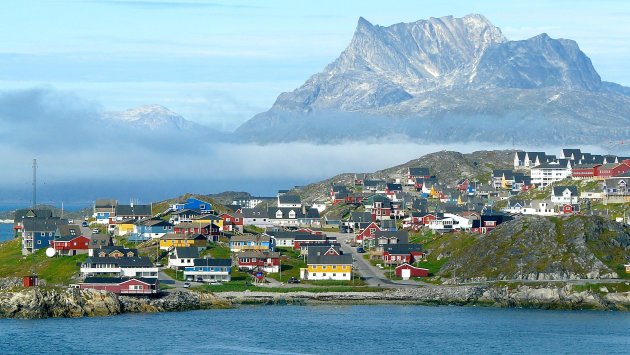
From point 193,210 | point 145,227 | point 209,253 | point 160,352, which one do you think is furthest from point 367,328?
point 193,210

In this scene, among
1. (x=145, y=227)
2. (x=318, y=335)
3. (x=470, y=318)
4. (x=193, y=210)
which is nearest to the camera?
(x=318, y=335)

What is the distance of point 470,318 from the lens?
121312mm

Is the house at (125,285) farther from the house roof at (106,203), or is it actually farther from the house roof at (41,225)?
the house roof at (106,203)

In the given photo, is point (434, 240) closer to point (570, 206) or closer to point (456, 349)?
point (570, 206)

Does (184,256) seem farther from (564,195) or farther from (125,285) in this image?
(564,195)

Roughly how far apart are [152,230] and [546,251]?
53731 millimetres

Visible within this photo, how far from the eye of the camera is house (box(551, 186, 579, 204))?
Result: 639 feet

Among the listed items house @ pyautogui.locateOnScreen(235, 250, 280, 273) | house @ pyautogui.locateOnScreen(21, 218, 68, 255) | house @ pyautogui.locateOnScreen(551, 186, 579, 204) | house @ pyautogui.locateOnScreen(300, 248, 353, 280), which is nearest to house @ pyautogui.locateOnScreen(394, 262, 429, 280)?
house @ pyautogui.locateOnScreen(300, 248, 353, 280)

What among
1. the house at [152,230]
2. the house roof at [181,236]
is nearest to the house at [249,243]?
the house roof at [181,236]

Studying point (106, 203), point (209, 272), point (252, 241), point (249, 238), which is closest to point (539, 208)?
point (249, 238)

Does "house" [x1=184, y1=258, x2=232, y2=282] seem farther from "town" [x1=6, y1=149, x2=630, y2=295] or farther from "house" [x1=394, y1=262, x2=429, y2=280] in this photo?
"house" [x1=394, y1=262, x2=429, y2=280]

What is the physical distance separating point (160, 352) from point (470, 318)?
1310 inches

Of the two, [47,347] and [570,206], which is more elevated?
[570,206]

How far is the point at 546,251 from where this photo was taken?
13975 cm
